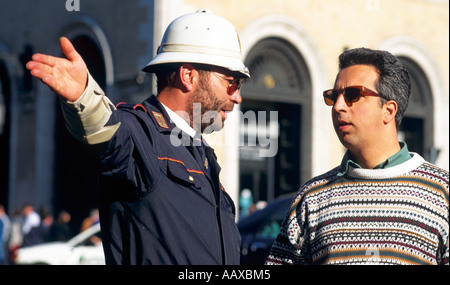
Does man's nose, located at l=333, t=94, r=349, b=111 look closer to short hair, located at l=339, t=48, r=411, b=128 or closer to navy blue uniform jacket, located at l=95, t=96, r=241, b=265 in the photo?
short hair, located at l=339, t=48, r=411, b=128

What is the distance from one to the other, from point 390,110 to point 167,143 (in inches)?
38.0

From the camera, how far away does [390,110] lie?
352 cm

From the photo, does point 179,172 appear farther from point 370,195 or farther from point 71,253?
point 71,253

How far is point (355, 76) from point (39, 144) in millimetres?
15997

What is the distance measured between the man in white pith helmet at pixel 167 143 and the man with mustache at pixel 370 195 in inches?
14.4

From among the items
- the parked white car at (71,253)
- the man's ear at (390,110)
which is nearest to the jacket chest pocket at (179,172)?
the man's ear at (390,110)

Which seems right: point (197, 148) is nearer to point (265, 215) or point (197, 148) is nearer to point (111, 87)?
point (265, 215)

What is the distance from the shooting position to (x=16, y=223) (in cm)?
1678

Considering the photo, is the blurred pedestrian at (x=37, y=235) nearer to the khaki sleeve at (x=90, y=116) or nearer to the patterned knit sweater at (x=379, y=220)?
the patterned knit sweater at (x=379, y=220)

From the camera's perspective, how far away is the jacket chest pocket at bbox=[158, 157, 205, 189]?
328 cm

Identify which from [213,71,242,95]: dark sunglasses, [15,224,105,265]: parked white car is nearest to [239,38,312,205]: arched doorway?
[15,224,105,265]: parked white car

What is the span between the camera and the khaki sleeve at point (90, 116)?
273cm

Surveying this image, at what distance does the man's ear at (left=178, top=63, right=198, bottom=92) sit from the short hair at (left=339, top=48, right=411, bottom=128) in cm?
70
